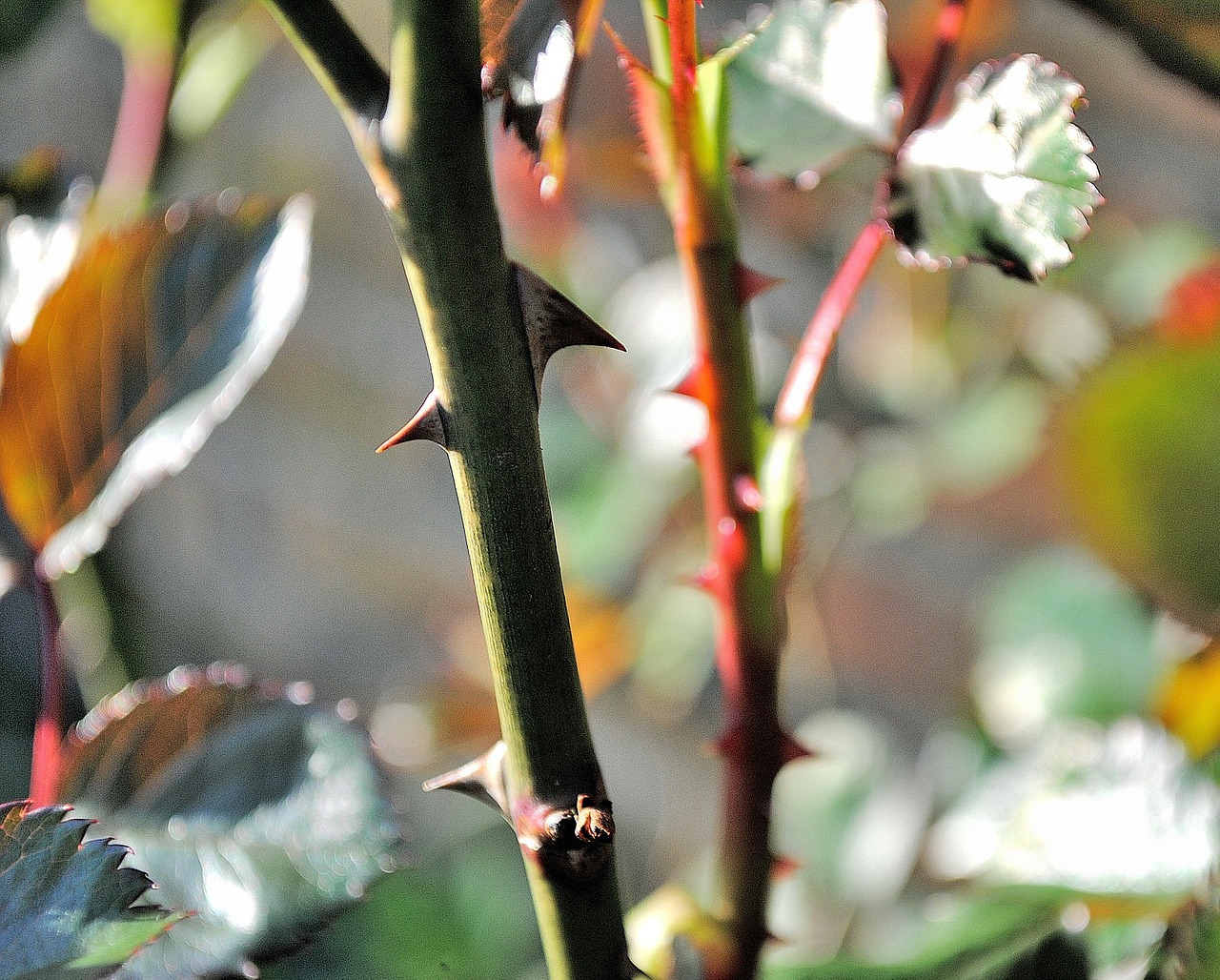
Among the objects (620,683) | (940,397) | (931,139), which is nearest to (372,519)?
(620,683)

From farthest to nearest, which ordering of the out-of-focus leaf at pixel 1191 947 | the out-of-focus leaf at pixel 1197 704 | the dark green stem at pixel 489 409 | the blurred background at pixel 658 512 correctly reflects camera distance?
the blurred background at pixel 658 512
the out-of-focus leaf at pixel 1197 704
the out-of-focus leaf at pixel 1191 947
the dark green stem at pixel 489 409

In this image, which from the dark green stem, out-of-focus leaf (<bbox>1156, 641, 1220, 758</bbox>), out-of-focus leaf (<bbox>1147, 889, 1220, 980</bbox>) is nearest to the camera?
the dark green stem

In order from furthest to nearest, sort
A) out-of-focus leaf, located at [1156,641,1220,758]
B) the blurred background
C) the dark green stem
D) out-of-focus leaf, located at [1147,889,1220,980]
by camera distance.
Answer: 1. the blurred background
2. out-of-focus leaf, located at [1156,641,1220,758]
3. out-of-focus leaf, located at [1147,889,1220,980]
4. the dark green stem

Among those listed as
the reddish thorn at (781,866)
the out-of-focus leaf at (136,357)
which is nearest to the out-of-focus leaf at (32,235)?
the out-of-focus leaf at (136,357)

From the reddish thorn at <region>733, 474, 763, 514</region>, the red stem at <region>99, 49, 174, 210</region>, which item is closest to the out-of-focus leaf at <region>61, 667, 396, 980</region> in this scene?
the reddish thorn at <region>733, 474, 763, 514</region>

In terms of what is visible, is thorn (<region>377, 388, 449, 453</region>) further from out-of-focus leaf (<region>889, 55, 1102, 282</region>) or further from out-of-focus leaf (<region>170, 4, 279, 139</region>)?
out-of-focus leaf (<region>170, 4, 279, 139</region>)

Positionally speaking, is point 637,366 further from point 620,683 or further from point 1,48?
point 620,683

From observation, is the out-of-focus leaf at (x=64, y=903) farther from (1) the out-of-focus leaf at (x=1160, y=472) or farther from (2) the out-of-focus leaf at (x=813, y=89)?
(1) the out-of-focus leaf at (x=1160, y=472)
